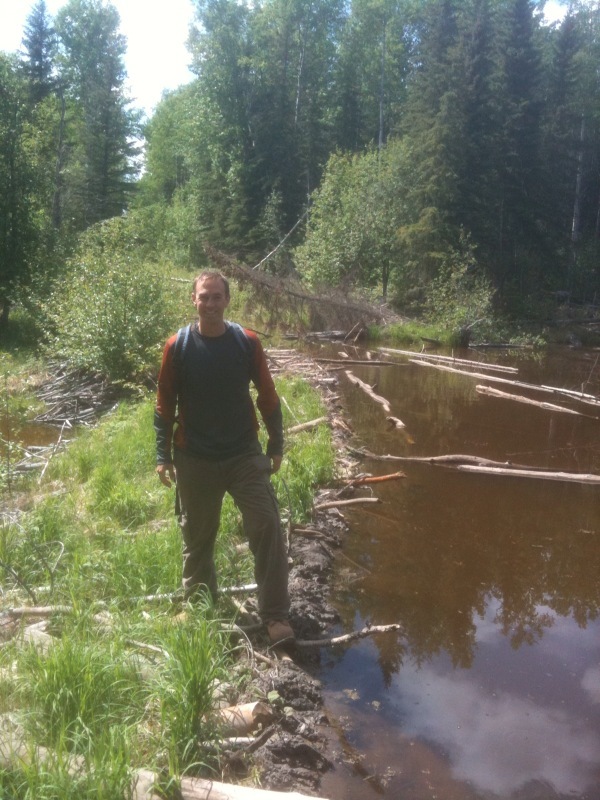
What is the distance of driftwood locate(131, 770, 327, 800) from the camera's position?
115 inches

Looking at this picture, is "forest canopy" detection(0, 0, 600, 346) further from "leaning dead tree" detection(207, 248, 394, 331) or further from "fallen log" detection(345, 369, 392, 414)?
"fallen log" detection(345, 369, 392, 414)

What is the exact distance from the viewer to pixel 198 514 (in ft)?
14.6

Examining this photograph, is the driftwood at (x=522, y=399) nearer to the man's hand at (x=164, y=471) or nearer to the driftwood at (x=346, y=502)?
the driftwood at (x=346, y=502)

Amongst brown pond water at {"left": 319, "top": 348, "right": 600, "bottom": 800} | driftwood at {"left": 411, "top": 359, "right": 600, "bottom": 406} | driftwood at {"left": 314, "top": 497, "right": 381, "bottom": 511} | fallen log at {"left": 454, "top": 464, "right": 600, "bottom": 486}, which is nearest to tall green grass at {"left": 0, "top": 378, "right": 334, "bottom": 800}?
driftwood at {"left": 314, "top": 497, "right": 381, "bottom": 511}

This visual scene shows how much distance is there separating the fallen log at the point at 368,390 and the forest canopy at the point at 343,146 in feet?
24.0

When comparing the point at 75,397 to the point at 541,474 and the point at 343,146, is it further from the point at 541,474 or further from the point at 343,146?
the point at 343,146

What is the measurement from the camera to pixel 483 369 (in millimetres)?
18219

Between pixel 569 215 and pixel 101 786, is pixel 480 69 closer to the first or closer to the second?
pixel 569 215

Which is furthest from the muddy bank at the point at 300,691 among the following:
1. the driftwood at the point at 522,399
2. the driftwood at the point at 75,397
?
the driftwood at the point at 522,399

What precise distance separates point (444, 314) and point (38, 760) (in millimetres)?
23042

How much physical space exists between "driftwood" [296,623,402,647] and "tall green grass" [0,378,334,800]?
52 cm

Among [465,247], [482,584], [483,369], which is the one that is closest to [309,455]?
[482,584]

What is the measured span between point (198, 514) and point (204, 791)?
176 centimetres

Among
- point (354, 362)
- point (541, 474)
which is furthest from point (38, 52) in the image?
point (541, 474)
